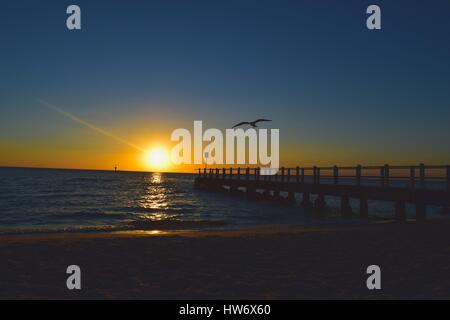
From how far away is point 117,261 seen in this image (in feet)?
27.3

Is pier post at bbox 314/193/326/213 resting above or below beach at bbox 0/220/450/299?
below

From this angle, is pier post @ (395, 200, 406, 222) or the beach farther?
pier post @ (395, 200, 406, 222)

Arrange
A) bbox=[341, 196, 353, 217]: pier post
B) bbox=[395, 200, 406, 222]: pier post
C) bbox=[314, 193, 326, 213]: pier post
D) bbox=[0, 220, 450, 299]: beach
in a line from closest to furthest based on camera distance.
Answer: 1. bbox=[0, 220, 450, 299]: beach
2. bbox=[395, 200, 406, 222]: pier post
3. bbox=[341, 196, 353, 217]: pier post
4. bbox=[314, 193, 326, 213]: pier post

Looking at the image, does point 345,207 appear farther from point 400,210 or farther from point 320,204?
point 400,210

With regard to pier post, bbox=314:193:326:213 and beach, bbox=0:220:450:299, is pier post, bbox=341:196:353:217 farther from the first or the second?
beach, bbox=0:220:450:299

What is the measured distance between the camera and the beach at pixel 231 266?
19.8ft

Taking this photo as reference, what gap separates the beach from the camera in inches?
238

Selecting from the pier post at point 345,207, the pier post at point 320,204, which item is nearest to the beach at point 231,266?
the pier post at point 345,207

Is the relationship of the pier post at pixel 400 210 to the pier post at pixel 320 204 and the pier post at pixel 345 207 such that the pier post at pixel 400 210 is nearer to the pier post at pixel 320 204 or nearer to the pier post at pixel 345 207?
the pier post at pixel 345 207

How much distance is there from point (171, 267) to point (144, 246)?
253 cm

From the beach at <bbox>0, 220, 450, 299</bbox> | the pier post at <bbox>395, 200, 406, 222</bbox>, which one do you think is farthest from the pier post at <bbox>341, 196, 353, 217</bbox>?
the beach at <bbox>0, 220, 450, 299</bbox>

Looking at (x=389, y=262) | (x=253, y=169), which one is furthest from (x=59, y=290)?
(x=253, y=169)

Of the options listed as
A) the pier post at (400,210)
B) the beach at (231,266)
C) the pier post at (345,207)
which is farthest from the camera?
the pier post at (345,207)

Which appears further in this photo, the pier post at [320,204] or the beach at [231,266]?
the pier post at [320,204]
